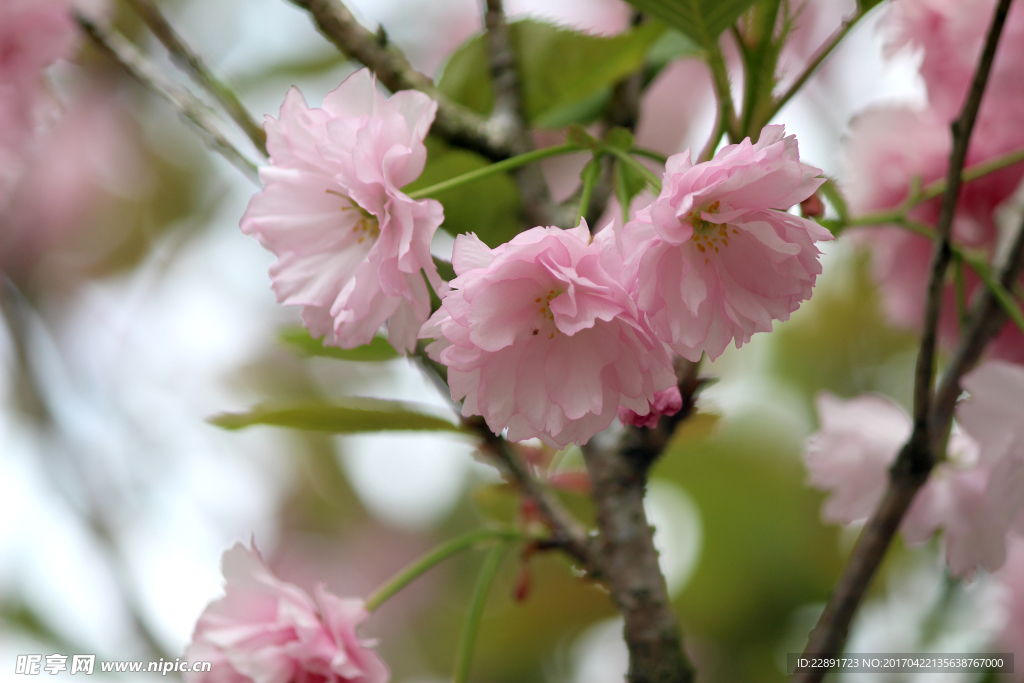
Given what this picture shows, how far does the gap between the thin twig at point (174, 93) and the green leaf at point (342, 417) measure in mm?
161

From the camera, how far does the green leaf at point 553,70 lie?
0.56 metres

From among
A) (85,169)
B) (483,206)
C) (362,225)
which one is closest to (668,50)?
(483,206)

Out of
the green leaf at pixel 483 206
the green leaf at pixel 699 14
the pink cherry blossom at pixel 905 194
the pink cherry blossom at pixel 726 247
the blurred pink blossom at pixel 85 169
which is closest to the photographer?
the pink cherry blossom at pixel 726 247

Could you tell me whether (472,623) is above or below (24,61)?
below

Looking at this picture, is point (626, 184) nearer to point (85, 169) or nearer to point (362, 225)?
point (362, 225)

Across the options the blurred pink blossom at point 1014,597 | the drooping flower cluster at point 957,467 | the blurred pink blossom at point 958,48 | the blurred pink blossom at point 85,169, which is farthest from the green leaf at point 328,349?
the blurred pink blossom at point 85,169

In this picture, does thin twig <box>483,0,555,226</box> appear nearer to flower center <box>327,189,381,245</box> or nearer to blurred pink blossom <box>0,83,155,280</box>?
flower center <box>327,189,381,245</box>

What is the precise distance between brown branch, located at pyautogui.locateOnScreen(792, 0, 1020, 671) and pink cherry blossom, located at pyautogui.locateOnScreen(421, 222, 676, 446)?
9.0 inches

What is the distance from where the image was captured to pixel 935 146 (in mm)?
669

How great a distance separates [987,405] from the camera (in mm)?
505

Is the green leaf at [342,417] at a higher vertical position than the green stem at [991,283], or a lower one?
lower

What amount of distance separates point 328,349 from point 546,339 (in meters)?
0.25

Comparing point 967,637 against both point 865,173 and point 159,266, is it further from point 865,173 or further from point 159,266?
point 159,266

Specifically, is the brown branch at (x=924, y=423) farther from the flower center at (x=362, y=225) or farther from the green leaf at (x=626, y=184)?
the flower center at (x=362, y=225)
